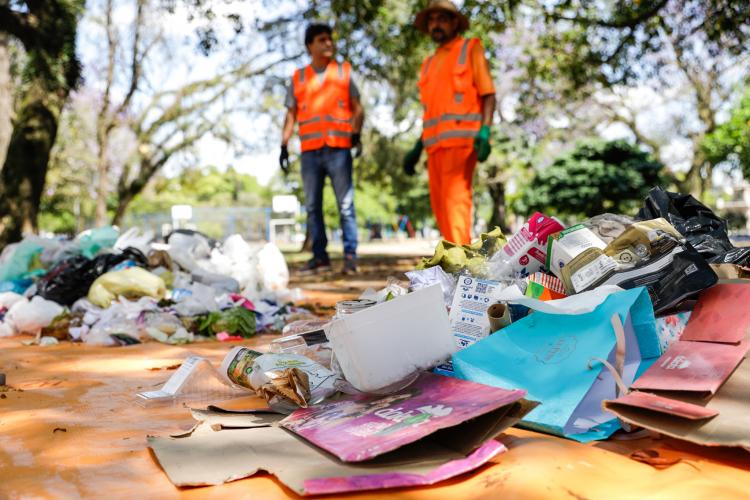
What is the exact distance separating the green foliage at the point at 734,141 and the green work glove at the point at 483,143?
1730 centimetres

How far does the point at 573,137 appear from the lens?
24.1 m

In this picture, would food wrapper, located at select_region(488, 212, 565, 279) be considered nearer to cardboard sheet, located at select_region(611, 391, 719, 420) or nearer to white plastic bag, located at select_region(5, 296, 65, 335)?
cardboard sheet, located at select_region(611, 391, 719, 420)

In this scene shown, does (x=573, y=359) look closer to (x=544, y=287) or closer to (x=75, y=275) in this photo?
(x=544, y=287)

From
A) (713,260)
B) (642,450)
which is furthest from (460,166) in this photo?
(642,450)

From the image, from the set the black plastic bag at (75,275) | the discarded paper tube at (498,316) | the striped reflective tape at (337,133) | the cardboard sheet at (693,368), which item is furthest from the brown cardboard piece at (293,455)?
the striped reflective tape at (337,133)

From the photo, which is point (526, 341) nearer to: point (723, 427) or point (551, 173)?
point (723, 427)

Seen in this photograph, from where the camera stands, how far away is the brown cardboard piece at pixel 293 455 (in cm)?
140

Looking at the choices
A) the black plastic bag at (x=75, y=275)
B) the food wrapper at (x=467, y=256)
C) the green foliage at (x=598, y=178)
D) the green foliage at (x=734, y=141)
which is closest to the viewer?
the food wrapper at (x=467, y=256)

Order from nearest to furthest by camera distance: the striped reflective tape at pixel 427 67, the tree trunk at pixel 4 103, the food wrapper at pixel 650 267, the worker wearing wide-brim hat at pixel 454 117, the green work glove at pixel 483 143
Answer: the food wrapper at pixel 650 267, the green work glove at pixel 483 143, the worker wearing wide-brim hat at pixel 454 117, the striped reflective tape at pixel 427 67, the tree trunk at pixel 4 103

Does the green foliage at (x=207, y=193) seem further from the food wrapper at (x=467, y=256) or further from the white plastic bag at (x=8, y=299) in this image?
the food wrapper at (x=467, y=256)

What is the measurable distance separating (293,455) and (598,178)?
55.4ft

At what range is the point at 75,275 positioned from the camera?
4414mm

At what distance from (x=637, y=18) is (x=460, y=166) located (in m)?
3.82

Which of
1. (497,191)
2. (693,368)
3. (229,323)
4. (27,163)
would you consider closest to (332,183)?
(229,323)
